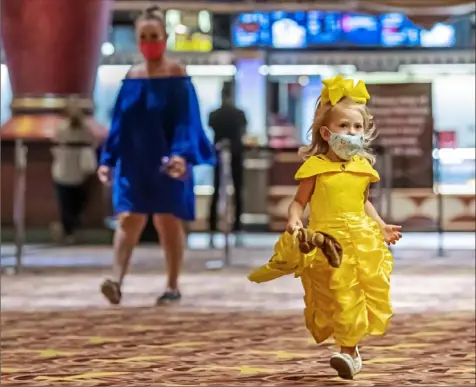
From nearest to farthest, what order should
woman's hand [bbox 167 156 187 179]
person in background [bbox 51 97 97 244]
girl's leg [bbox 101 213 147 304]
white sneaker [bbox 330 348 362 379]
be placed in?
white sneaker [bbox 330 348 362 379] → woman's hand [bbox 167 156 187 179] → girl's leg [bbox 101 213 147 304] → person in background [bbox 51 97 97 244]

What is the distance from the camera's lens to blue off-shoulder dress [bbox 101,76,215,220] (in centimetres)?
462

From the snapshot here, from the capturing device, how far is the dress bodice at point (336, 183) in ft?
8.04

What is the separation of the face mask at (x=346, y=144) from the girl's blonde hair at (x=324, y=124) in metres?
0.05

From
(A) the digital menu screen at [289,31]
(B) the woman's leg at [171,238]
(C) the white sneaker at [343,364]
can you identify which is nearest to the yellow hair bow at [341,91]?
(C) the white sneaker at [343,364]

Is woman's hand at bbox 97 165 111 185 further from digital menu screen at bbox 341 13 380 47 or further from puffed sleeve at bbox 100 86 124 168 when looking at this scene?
digital menu screen at bbox 341 13 380 47

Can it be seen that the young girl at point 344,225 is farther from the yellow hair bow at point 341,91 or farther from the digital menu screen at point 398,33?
the digital menu screen at point 398,33

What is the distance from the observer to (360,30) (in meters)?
13.1

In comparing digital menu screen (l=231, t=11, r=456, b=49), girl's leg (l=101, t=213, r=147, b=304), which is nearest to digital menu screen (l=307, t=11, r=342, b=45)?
digital menu screen (l=231, t=11, r=456, b=49)

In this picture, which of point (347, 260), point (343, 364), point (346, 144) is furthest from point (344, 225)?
point (343, 364)

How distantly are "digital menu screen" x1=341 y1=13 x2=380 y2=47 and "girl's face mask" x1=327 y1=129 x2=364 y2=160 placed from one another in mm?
10920

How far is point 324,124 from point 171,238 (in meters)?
2.59

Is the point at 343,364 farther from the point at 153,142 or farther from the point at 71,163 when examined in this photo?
the point at 71,163

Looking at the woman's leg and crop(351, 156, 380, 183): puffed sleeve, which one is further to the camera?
→ the woman's leg

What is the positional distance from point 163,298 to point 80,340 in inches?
49.2
